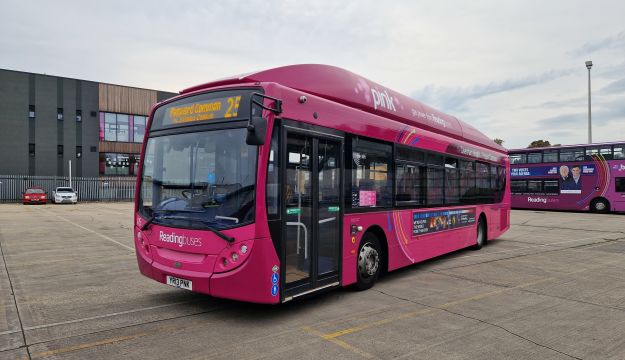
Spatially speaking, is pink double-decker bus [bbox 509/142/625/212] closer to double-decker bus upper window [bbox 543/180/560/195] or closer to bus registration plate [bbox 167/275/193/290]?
double-decker bus upper window [bbox 543/180/560/195]

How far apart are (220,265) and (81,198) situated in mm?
42414

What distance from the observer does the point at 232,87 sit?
5.34m

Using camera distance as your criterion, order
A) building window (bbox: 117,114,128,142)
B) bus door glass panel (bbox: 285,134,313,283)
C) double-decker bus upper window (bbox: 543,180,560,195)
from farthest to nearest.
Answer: building window (bbox: 117,114,128,142) < double-decker bus upper window (bbox: 543,180,560,195) < bus door glass panel (bbox: 285,134,313,283)

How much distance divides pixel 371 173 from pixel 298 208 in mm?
2015

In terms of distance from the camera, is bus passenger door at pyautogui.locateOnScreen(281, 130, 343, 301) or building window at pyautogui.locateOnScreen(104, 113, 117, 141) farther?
building window at pyautogui.locateOnScreen(104, 113, 117, 141)

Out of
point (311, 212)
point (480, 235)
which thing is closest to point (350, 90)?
point (311, 212)

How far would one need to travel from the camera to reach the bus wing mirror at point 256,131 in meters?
4.58

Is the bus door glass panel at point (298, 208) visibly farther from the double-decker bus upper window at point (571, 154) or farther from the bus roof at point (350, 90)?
the double-decker bus upper window at point (571, 154)

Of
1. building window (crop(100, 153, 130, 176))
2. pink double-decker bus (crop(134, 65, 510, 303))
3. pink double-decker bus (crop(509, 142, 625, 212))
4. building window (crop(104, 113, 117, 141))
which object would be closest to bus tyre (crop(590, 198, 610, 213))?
pink double-decker bus (crop(509, 142, 625, 212))

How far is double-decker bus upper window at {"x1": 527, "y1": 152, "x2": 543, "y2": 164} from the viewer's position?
2959cm

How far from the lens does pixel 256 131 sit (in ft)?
15.1

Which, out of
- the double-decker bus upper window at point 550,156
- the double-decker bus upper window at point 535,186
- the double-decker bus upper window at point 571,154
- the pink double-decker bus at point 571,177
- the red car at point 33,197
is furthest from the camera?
the red car at point 33,197

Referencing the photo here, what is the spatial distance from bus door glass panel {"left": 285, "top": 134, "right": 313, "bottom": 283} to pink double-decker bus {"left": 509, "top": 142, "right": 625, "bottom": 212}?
2799 cm

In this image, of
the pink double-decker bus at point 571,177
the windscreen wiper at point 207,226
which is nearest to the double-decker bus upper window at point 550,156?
the pink double-decker bus at point 571,177
